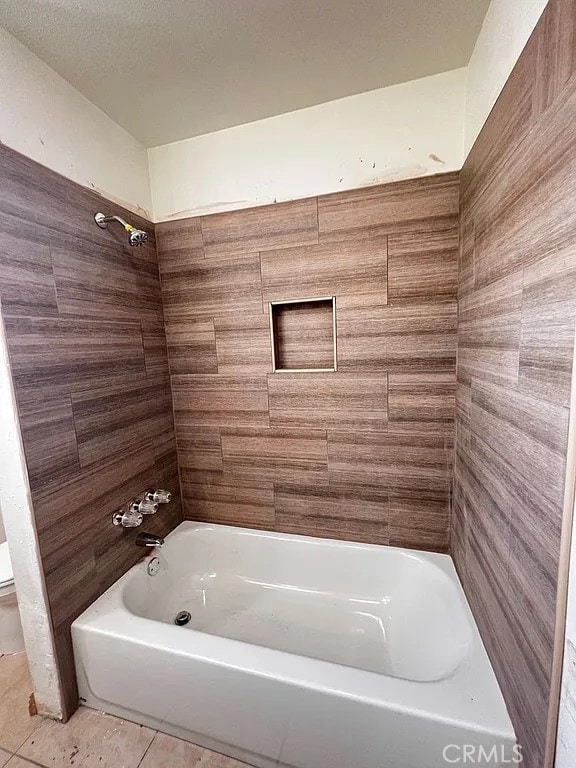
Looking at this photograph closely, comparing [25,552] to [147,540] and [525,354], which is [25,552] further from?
[525,354]

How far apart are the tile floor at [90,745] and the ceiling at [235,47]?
2.38m

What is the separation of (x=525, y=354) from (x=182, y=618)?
5.91 feet

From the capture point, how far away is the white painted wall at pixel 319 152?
125 cm

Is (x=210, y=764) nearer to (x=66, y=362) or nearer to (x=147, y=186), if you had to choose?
(x=66, y=362)

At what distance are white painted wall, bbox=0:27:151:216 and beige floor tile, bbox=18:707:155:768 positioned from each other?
2033 millimetres

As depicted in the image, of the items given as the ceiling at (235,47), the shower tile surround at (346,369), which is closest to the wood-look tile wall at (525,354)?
the shower tile surround at (346,369)

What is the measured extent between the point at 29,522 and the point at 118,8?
1637 millimetres

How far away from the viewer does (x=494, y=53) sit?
3.05 ft

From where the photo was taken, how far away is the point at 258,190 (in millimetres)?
1469

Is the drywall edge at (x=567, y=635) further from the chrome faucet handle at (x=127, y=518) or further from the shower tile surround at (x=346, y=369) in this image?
the chrome faucet handle at (x=127, y=518)

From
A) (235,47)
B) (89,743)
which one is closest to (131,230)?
(235,47)

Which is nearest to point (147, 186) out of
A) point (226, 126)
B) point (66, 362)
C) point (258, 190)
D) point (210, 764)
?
point (226, 126)

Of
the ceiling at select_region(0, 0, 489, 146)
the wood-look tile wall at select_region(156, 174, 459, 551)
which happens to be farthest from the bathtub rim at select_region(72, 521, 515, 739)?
the ceiling at select_region(0, 0, 489, 146)

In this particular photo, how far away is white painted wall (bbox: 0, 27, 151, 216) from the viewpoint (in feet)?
3.33
